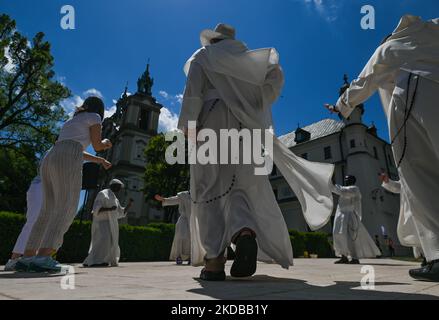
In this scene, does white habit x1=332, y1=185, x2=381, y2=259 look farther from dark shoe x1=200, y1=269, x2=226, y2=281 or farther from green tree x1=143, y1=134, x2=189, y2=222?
green tree x1=143, y1=134, x2=189, y2=222

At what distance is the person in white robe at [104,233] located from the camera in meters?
7.20

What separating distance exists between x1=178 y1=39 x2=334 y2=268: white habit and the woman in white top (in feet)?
5.21

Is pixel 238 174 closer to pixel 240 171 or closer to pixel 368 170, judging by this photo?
pixel 240 171

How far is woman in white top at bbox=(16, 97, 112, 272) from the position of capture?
3.34 metres

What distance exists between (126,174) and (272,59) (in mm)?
40529

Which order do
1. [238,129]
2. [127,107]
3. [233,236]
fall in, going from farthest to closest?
[127,107]
[238,129]
[233,236]

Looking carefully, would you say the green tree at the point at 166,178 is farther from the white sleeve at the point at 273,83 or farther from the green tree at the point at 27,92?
the white sleeve at the point at 273,83

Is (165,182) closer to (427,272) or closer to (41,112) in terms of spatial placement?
(41,112)

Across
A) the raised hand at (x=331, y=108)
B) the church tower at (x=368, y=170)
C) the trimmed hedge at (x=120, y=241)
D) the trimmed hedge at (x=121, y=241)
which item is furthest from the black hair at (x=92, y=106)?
the church tower at (x=368, y=170)

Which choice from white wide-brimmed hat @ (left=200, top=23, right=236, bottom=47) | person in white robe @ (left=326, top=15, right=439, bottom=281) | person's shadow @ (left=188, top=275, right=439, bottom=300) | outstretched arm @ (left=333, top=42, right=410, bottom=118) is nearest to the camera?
person's shadow @ (left=188, top=275, right=439, bottom=300)

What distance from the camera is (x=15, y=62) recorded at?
21.1 m

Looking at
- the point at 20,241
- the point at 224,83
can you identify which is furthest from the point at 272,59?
the point at 20,241

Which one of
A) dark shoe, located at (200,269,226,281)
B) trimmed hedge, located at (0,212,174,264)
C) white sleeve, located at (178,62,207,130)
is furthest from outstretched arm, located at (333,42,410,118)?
trimmed hedge, located at (0,212,174,264)

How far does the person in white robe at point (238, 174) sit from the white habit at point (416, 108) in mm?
735
